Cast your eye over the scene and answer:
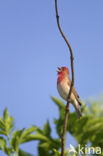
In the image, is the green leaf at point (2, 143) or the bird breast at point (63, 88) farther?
the bird breast at point (63, 88)

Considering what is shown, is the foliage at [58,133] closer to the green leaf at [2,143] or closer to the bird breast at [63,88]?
the green leaf at [2,143]

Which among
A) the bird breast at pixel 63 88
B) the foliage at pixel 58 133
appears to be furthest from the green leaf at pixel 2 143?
the bird breast at pixel 63 88

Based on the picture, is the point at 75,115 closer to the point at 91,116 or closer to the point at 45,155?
the point at 91,116

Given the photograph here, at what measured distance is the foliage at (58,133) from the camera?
2.66 m

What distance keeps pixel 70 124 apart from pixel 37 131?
0.33 m

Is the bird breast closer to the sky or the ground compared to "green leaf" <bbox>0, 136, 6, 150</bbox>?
closer to the sky

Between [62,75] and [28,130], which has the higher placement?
[62,75]

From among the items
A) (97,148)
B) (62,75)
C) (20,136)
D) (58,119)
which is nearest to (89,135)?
(97,148)

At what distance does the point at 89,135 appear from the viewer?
8.77 ft

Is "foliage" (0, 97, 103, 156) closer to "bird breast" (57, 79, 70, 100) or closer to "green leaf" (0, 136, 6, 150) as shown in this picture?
"green leaf" (0, 136, 6, 150)

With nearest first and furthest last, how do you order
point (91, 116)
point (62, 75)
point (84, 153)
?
point (84, 153) < point (91, 116) < point (62, 75)

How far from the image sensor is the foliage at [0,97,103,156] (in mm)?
2658

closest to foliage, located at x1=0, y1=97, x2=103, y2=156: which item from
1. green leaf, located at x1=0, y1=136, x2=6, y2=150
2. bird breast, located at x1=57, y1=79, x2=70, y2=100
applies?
green leaf, located at x1=0, y1=136, x2=6, y2=150

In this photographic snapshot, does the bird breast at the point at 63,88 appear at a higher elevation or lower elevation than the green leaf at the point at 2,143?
higher
